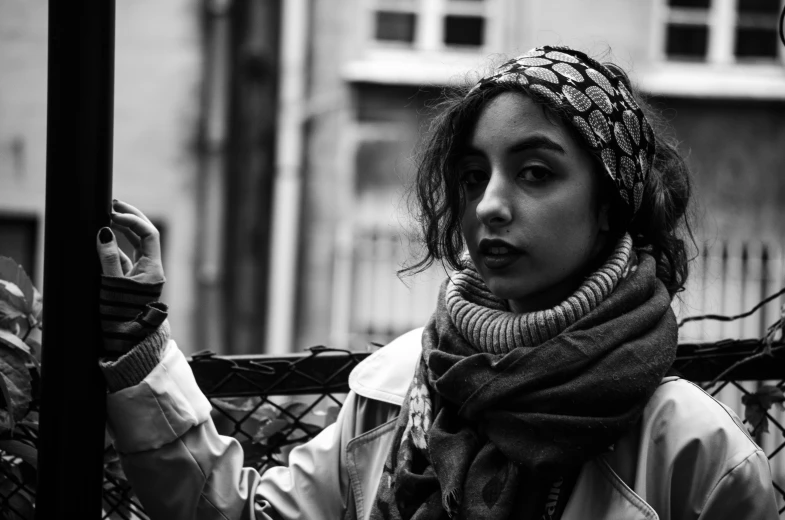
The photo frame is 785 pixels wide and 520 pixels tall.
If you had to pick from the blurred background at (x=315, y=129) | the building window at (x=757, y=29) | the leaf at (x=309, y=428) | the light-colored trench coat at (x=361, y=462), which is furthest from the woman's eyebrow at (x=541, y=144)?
the building window at (x=757, y=29)

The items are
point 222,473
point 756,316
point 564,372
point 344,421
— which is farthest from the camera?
point 756,316

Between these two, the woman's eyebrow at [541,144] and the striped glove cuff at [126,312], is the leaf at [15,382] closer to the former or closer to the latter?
the striped glove cuff at [126,312]

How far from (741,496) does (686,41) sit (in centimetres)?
754

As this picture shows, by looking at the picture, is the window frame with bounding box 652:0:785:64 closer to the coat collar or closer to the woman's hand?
the coat collar

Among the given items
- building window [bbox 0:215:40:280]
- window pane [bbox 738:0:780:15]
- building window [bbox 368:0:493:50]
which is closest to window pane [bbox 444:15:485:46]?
building window [bbox 368:0:493:50]

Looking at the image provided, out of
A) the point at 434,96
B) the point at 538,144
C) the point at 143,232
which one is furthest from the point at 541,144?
the point at 434,96

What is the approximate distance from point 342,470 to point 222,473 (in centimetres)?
23

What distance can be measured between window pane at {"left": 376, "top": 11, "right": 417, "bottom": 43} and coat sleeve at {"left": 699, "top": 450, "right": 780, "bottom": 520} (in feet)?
23.7

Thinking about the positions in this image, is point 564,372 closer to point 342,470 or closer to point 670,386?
point 670,386

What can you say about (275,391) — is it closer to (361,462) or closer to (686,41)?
(361,462)

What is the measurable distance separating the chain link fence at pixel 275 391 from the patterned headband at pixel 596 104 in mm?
550

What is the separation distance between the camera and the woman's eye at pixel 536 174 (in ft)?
5.39

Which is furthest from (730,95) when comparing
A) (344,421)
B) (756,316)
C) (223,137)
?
(344,421)

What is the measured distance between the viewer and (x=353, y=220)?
830 cm
